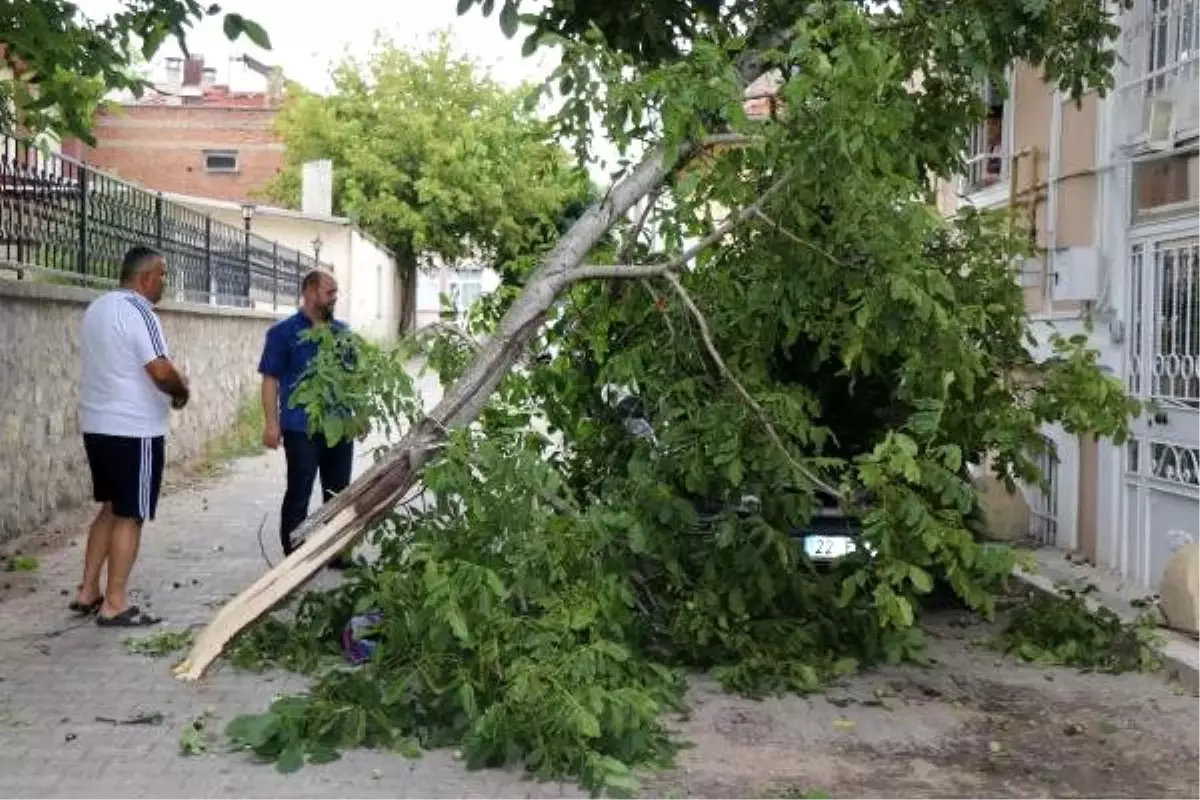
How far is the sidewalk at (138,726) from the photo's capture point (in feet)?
15.6

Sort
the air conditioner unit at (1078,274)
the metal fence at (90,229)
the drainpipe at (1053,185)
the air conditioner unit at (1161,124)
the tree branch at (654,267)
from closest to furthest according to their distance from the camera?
the tree branch at (654,267) < the air conditioner unit at (1161,124) < the air conditioner unit at (1078,274) < the metal fence at (90,229) < the drainpipe at (1053,185)

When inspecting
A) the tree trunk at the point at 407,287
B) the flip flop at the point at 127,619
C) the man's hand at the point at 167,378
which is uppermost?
the tree trunk at the point at 407,287

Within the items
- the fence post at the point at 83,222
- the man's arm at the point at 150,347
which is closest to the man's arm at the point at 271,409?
the man's arm at the point at 150,347

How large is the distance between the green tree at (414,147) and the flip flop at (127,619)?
31.9 m

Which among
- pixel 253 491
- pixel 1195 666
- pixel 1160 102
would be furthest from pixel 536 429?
pixel 253 491

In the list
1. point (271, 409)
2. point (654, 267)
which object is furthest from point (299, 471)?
Answer: point (654, 267)

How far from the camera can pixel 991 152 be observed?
39.3ft

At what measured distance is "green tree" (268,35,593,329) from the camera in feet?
133

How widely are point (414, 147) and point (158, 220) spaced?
2890cm

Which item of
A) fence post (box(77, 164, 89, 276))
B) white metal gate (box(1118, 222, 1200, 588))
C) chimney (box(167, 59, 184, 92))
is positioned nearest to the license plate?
white metal gate (box(1118, 222, 1200, 588))

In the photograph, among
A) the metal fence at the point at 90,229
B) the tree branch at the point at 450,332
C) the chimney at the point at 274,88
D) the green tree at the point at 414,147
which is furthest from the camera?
the chimney at the point at 274,88

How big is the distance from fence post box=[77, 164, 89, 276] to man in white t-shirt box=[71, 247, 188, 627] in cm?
407

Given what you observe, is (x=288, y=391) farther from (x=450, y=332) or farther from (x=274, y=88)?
(x=274, y=88)

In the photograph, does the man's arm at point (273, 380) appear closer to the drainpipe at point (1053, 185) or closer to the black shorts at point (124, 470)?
the black shorts at point (124, 470)
